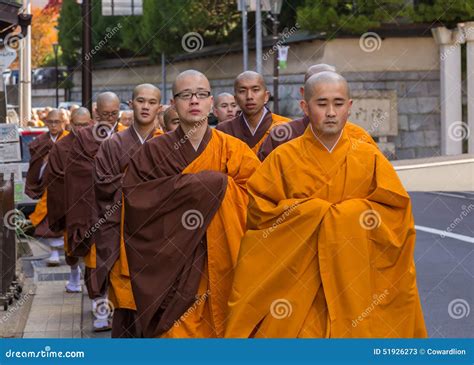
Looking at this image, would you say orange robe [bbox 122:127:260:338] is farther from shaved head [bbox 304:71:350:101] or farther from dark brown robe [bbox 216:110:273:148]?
dark brown robe [bbox 216:110:273:148]

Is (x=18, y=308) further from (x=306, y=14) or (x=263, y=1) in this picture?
(x=263, y=1)

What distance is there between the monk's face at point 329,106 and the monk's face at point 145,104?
2.91m

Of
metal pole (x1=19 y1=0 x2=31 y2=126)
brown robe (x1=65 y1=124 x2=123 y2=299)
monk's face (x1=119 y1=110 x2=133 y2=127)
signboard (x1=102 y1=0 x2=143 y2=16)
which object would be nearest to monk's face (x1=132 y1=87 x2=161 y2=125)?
brown robe (x1=65 y1=124 x2=123 y2=299)

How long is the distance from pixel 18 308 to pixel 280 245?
4.95 meters

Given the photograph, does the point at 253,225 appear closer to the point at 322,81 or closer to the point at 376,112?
the point at 322,81

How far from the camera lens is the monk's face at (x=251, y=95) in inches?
351

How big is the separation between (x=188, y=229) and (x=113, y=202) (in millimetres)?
1586

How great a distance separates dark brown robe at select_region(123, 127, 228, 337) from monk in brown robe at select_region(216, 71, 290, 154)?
5.75ft

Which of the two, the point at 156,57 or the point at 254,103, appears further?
the point at 156,57

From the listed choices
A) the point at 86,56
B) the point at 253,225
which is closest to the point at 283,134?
the point at 253,225

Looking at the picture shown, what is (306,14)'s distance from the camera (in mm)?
31875

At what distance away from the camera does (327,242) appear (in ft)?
19.5

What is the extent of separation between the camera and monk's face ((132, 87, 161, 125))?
29.0ft

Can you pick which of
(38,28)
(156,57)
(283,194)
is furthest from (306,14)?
(38,28)
